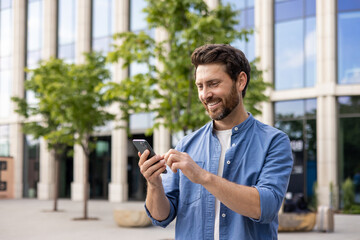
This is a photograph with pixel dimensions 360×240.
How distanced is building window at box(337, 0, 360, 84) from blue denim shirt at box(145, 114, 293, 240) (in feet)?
A: 66.7

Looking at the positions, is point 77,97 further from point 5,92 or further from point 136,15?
point 5,92

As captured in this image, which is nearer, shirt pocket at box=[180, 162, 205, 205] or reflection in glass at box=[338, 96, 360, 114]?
shirt pocket at box=[180, 162, 205, 205]

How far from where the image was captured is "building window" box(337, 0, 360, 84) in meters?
21.4

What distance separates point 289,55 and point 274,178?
69.9ft

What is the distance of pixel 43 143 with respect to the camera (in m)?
31.9

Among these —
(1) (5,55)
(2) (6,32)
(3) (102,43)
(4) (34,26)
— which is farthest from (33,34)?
(3) (102,43)

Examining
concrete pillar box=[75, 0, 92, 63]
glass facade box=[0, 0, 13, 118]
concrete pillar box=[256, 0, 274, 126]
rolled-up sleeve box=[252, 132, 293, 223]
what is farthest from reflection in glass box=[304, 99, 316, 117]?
glass facade box=[0, 0, 13, 118]

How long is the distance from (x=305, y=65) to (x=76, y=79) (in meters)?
10.6

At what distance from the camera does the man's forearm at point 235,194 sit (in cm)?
210

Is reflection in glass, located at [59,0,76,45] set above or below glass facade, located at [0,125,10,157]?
above

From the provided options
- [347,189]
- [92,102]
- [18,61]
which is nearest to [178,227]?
[92,102]

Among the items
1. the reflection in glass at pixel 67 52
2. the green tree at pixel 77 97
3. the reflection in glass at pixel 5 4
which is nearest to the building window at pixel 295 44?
the green tree at pixel 77 97

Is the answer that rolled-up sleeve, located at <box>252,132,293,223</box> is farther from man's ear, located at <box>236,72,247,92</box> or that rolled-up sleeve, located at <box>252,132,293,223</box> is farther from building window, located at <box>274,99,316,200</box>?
building window, located at <box>274,99,316,200</box>

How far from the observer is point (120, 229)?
45.8 feet
